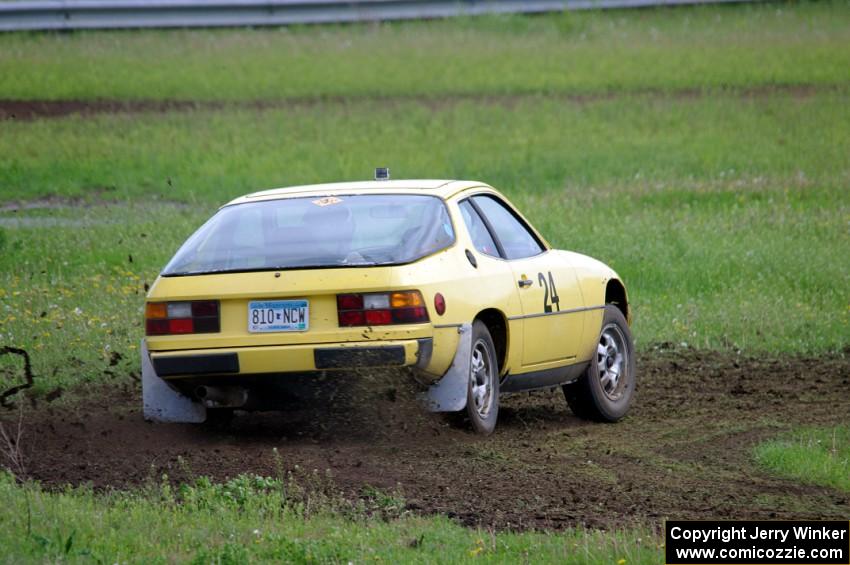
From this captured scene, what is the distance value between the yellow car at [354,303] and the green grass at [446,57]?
1817 cm

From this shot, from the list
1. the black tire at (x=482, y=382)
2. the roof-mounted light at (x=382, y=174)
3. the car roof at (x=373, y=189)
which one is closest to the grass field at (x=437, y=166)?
the black tire at (x=482, y=382)

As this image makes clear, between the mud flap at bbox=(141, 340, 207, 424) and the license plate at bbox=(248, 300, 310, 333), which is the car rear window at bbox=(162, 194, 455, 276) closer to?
the license plate at bbox=(248, 300, 310, 333)

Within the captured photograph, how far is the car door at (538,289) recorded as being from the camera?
396 inches

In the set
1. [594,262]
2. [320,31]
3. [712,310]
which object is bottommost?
Answer: [712,310]

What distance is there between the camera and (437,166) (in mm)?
22906

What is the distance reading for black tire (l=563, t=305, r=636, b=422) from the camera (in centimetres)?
1099

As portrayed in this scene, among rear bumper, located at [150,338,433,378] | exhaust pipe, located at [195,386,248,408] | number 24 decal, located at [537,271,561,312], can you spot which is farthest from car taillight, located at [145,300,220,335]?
number 24 decal, located at [537,271,561,312]

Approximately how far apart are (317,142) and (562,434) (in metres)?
14.9

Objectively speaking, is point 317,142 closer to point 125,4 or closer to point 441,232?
point 125,4

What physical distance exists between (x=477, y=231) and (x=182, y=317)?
79.3 inches

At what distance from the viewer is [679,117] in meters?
26.5

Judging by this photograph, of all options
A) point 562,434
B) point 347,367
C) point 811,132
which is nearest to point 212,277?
point 347,367

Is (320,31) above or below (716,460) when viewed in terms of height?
above

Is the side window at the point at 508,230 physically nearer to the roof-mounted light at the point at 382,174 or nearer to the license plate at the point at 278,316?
the roof-mounted light at the point at 382,174
